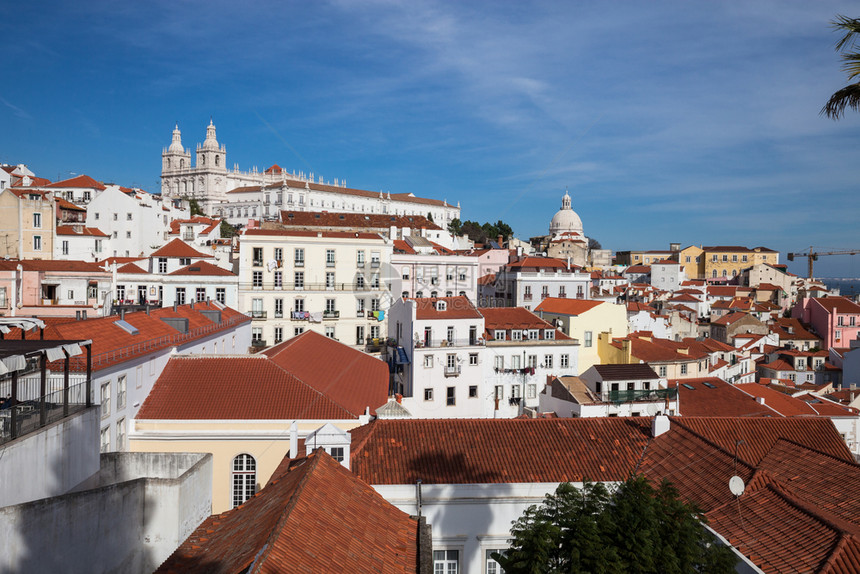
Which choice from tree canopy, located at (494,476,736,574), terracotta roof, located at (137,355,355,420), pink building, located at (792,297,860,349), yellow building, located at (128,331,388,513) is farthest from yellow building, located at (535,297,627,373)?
pink building, located at (792,297,860,349)

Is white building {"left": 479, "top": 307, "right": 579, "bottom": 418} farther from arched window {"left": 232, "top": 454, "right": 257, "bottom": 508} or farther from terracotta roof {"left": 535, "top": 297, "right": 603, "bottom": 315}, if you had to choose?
arched window {"left": 232, "top": 454, "right": 257, "bottom": 508}

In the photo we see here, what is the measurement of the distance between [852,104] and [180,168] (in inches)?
6744

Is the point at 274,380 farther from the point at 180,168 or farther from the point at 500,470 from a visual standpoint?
the point at 180,168

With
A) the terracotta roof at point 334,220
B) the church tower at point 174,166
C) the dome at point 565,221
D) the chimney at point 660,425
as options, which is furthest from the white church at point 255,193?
the chimney at point 660,425

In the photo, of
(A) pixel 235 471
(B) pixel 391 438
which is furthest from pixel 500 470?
(A) pixel 235 471

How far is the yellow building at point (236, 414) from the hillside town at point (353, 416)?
70 millimetres

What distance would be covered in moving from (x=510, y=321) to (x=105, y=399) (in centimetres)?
2734

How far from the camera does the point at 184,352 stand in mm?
24281

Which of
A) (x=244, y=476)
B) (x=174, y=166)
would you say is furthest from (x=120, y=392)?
(x=174, y=166)

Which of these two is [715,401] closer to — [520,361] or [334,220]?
[520,361]

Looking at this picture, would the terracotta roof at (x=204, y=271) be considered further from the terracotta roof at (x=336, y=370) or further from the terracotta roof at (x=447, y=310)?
the terracotta roof at (x=447, y=310)

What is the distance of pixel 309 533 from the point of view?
8.95 metres

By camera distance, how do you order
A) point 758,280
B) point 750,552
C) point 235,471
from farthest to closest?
point 758,280, point 235,471, point 750,552

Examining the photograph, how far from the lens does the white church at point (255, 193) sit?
398ft
